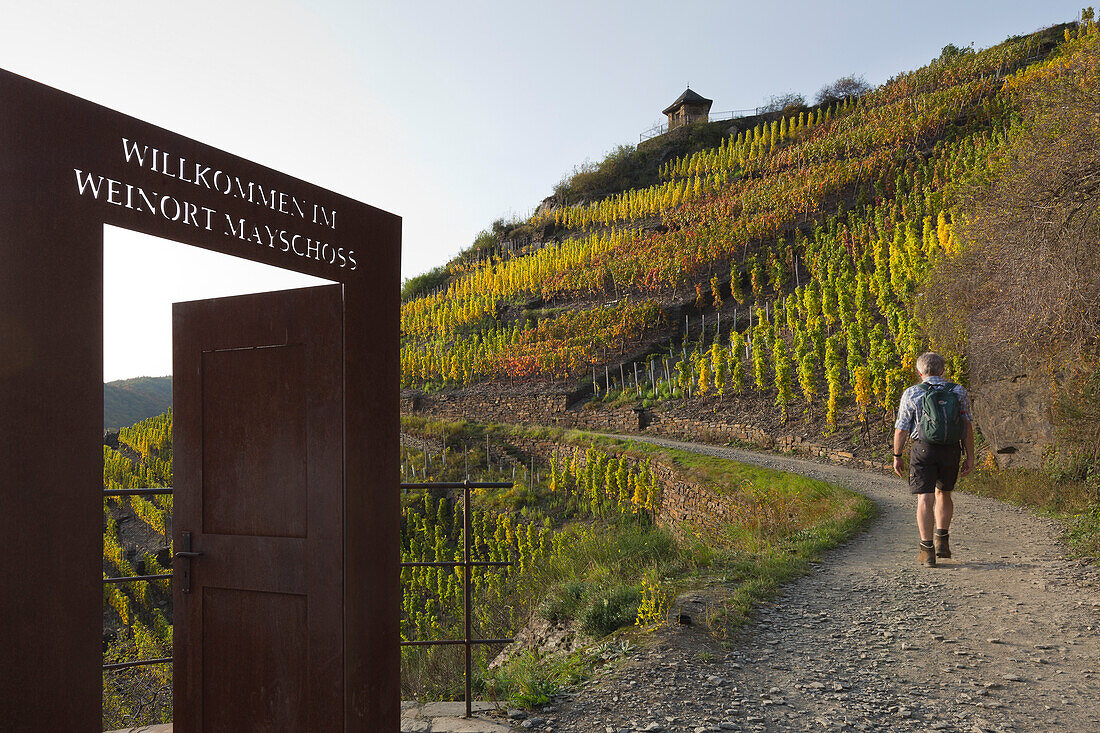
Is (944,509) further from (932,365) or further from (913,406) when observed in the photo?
(932,365)

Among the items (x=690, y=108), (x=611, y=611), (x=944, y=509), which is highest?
(x=690, y=108)

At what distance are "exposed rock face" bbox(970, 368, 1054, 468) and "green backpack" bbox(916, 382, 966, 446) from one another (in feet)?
14.3

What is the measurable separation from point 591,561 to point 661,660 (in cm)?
314

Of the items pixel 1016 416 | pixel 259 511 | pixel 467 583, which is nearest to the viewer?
pixel 259 511

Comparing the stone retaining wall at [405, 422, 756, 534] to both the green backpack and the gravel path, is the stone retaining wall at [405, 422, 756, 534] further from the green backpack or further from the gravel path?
the green backpack

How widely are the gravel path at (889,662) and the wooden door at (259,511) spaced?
4.50 ft

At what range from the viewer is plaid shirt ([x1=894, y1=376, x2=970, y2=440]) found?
209 inches

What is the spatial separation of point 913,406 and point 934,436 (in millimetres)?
314

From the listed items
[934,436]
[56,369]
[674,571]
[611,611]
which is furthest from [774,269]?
[56,369]

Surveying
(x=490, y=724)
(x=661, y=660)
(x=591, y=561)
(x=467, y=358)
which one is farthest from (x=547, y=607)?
(x=467, y=358)

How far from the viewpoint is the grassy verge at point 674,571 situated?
431 cm

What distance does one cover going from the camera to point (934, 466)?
212 inches

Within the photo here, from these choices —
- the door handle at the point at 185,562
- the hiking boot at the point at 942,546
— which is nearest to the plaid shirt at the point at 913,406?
the hiking boot at the point at 942,546

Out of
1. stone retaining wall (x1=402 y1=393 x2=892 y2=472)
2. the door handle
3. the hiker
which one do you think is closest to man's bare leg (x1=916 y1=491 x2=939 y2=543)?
the hiker
